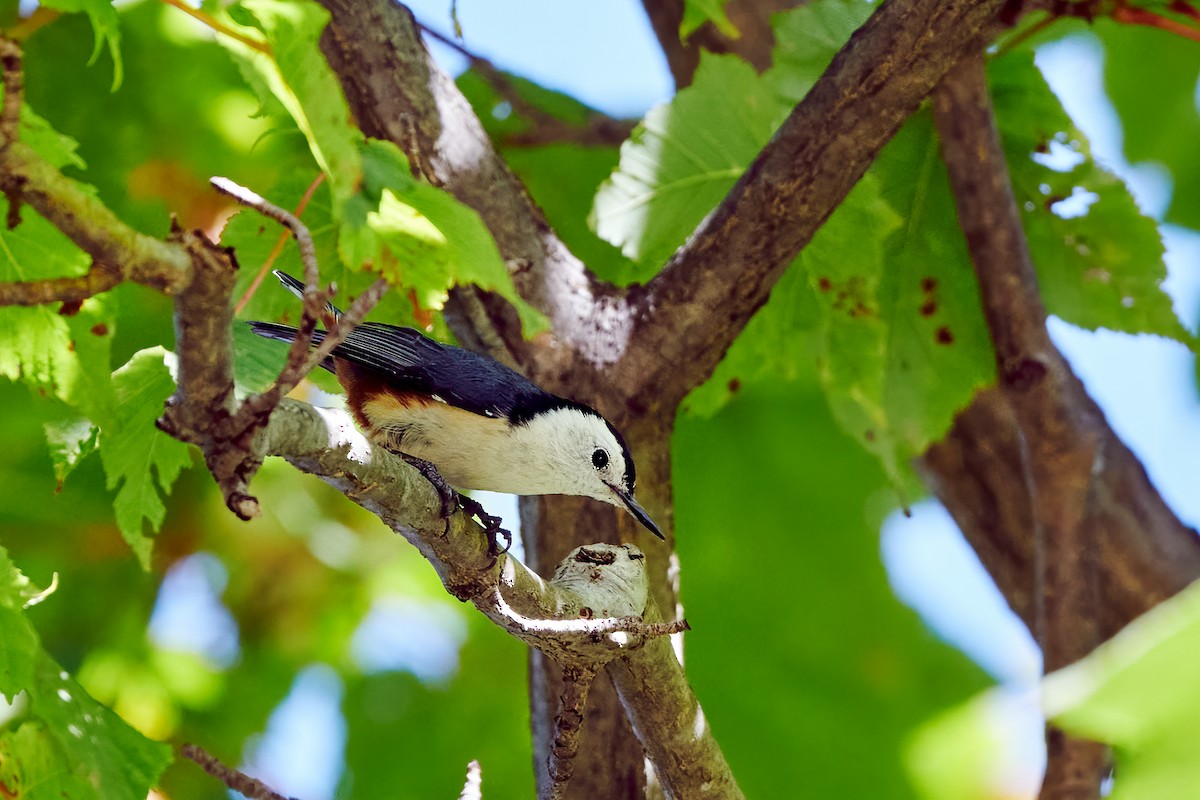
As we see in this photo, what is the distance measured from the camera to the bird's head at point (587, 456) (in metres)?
2.38

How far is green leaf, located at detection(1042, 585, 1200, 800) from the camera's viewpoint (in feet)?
1.48

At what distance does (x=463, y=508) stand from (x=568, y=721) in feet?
1.28

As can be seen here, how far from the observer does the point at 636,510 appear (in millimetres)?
2420

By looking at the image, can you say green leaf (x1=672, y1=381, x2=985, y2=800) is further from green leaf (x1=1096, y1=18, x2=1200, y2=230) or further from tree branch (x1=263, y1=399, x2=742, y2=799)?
green leaf (x1=1096, y1=18, x2=1200, y2=230)

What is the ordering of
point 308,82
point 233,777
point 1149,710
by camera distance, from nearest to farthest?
point 1149,710 < point 308,82 < point 233,777

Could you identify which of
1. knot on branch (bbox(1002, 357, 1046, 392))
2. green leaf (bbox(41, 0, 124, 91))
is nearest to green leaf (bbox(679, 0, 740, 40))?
knot on branch (bbox(1002, 357, 1046, 392))

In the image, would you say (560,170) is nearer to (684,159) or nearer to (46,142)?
(684,159)

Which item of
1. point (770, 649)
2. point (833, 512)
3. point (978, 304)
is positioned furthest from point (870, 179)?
point (770, 649)

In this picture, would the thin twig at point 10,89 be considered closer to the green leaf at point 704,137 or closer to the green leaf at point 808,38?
the green leaf at point 704,137

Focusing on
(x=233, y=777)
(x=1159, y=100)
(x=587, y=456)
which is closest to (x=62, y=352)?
(x=233, y=777)

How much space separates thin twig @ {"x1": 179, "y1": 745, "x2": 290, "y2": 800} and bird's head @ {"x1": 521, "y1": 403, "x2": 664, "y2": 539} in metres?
0.91

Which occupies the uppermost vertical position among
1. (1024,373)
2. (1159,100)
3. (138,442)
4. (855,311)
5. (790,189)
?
(1159,100)

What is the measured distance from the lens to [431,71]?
2521mm

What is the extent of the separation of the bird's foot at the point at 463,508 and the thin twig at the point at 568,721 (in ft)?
0.73
